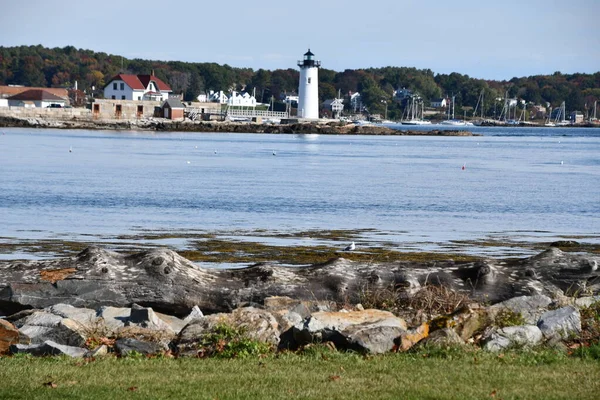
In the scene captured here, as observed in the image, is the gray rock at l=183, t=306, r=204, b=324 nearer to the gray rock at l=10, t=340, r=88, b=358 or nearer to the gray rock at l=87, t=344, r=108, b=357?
the gray rock at l=87, t=344, r=108, b=357

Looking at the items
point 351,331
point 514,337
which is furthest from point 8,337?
point 514,337

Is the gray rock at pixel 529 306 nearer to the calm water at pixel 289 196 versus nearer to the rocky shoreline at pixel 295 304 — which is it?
the rocky shoreline at pixel 295 304

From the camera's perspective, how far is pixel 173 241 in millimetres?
26922

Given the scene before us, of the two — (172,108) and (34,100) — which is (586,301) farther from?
(34,100)

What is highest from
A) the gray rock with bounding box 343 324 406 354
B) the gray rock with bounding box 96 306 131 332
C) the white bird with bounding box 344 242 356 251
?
the gray rock with bounding box 343 324 406 354

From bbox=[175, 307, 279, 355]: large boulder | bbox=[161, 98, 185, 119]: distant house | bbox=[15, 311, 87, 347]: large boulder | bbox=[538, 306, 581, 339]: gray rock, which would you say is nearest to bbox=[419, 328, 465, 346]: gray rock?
bbox=[538, 306, 581, 339]: gray rock

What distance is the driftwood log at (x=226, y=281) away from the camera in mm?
14945

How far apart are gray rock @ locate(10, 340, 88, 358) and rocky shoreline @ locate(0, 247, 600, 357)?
0.05 feet

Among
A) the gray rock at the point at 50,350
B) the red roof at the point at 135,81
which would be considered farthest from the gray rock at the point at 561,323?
the red roof at the point at 135,81

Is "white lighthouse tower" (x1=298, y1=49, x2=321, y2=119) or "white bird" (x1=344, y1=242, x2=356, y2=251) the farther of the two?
"white lighthouse tower" (x1=298, y1=49, x2=321, y2=119)

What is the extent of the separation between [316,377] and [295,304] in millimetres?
4081

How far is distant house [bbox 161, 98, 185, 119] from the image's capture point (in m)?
153

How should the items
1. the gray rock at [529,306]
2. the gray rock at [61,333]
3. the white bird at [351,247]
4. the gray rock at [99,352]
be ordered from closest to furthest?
1. the gray rock at [99,352]
2. the gray rock at [61,333]
3. the gray rock at [529,306]
4. the white bird at [351,247]

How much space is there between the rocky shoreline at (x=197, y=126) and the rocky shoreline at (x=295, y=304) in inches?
5068
